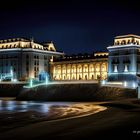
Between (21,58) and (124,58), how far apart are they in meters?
54.9

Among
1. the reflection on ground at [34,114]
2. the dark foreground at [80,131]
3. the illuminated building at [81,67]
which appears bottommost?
the reflection on ground at [34,114]

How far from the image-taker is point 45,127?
42906 millimetres

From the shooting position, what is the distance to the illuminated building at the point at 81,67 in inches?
7047

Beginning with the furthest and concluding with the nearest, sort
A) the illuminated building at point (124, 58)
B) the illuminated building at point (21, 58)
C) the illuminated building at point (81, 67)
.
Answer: the illuminated building at point (21, 58) → the illuminated building at point (81, 67) → the illuminated building at point (124, 58)

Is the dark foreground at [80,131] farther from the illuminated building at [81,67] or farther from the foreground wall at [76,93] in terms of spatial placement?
the illuminated building at [81,67]

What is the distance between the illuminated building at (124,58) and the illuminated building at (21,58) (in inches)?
1751

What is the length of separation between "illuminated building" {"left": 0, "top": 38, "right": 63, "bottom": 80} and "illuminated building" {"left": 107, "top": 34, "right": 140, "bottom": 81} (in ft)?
146

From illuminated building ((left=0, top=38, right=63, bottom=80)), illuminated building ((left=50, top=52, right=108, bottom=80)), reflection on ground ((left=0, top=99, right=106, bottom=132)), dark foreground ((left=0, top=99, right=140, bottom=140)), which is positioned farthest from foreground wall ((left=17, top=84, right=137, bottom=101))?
illuminated building ((left=50, top=52, right=108, bottom=80))

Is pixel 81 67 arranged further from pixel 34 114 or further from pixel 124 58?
pixel 34 114

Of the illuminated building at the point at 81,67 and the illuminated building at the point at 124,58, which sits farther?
the illuminated building at the point at 81,67

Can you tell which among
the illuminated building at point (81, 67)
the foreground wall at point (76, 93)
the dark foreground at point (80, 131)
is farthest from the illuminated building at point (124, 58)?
the dark foreground at point (80, 131)

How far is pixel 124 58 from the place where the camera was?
152 metres

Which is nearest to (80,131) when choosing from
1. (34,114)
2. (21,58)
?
(34,114)

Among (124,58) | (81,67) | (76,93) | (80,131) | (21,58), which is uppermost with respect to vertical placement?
(21,58)
